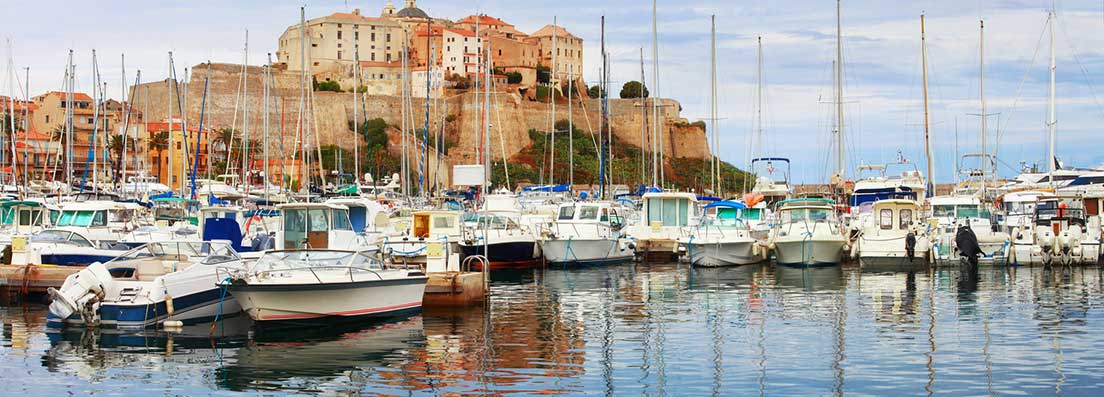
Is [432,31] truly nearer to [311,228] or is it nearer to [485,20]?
[485,20]

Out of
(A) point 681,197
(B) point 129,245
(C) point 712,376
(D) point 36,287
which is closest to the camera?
(C) point 712,376

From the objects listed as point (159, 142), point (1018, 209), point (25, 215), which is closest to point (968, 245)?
point (1018, 209)

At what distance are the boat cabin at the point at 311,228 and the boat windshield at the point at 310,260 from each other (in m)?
4.43

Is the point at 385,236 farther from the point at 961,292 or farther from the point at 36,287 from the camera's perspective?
the point at 961,292

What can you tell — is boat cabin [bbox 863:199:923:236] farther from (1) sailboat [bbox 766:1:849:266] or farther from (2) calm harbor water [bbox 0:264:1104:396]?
(2) calm harbor water [bbox 0:264:1104:396]

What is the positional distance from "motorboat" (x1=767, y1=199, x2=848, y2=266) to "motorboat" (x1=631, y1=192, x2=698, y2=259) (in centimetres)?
334

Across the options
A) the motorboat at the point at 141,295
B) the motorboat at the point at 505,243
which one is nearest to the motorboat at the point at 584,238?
the motorboat at the point at 505,243

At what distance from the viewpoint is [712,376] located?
1596 centimetres

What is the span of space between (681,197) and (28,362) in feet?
73.6

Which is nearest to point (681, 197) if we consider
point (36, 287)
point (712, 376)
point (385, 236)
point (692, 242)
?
point (692, 242)

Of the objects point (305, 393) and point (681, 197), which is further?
point (681, 197)

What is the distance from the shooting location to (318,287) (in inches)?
762

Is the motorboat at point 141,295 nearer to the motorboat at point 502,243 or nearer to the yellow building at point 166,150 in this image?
Answer: the motorboat at point 502,243

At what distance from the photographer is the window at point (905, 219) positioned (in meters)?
32.6
